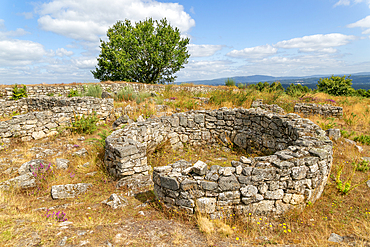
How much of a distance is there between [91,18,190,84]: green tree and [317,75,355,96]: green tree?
19.5 meters

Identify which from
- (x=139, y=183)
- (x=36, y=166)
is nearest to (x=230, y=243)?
(x=139, y=183)

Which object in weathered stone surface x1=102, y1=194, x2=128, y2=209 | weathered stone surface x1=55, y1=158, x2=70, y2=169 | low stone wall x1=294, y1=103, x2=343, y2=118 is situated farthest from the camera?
low stone wall x1=294, y1=103, x2=343, y2=118

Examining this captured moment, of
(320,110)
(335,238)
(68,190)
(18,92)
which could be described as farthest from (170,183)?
(18,92)

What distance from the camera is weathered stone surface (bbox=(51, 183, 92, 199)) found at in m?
4.76

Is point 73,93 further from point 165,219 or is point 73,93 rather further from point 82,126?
point 165,219

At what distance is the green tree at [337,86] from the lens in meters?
22.9

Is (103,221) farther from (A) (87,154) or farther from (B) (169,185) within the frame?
(A) (87,154)

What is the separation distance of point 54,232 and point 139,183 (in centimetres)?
214

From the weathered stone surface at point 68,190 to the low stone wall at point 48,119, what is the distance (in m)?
5.33

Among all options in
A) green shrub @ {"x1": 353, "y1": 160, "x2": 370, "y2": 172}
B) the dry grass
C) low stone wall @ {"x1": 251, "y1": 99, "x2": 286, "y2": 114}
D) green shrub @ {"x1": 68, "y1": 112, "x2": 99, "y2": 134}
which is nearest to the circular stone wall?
the dry grass

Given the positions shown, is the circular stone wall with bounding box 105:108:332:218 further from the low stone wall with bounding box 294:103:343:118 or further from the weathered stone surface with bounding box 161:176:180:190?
the low stone wall with bounding box 294:103:343:118

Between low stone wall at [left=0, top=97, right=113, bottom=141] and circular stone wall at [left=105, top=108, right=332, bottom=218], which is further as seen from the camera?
→ low stone wall at [left=0, top=97, right=113, bottom=141]

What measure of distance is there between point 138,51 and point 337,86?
1034 inches

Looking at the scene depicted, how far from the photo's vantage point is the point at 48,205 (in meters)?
4.47
